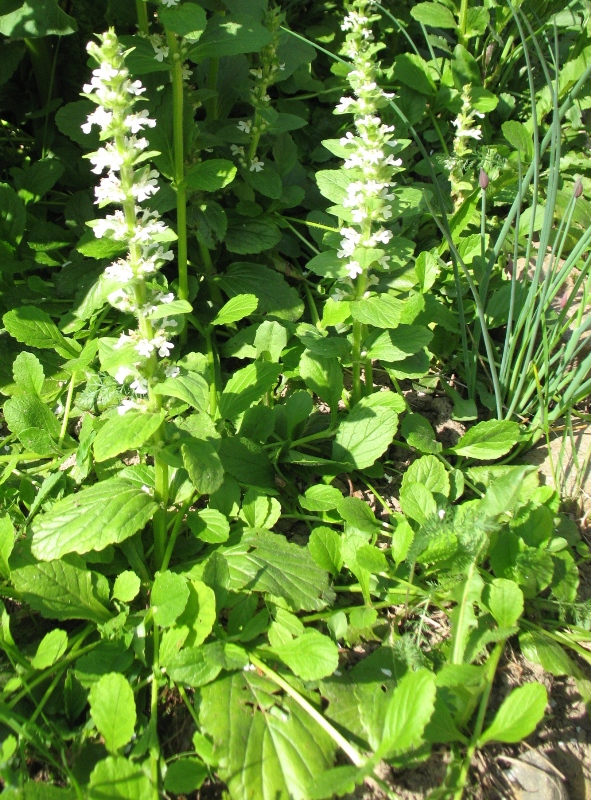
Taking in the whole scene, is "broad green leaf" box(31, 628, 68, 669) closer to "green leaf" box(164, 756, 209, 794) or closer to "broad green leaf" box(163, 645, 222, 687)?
"broad green leaf" box(163, 645, 222, 687)

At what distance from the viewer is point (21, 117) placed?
297cm

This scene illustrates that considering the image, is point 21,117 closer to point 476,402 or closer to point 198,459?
point 198,459

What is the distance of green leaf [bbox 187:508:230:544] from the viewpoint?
1.83 meters

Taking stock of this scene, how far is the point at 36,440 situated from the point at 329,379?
100 cm

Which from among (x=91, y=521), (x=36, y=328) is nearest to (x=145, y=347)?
(x=91, y=521)

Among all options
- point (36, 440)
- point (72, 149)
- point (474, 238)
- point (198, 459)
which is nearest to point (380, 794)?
point (198, 459)

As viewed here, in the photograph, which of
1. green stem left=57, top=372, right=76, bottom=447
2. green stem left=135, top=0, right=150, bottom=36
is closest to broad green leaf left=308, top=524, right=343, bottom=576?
green stem left=57, top=372, right=76, bottom=447

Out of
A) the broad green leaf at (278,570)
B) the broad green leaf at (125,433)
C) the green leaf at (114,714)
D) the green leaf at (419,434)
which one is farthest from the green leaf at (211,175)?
the green leaf at (114,714)

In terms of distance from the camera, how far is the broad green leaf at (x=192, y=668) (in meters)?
1.54

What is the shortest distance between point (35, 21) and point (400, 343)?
173cm

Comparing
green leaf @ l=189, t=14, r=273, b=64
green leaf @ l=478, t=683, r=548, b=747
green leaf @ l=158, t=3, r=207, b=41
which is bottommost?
green leaf @ l=478, t=683, r=548, b=747

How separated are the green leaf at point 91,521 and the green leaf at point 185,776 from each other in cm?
54

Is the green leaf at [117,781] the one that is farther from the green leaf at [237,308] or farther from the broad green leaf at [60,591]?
the green leaf at [237,308]

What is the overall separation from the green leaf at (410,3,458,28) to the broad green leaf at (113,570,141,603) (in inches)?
116
